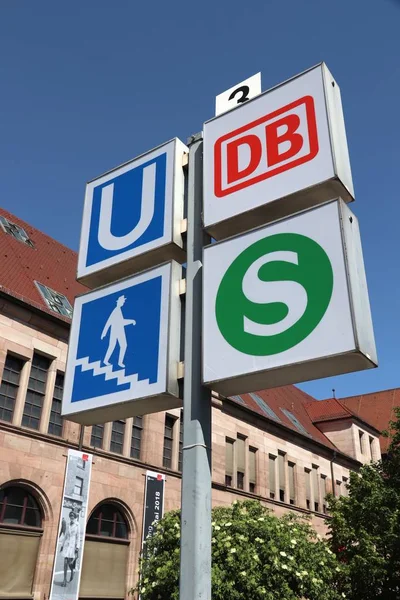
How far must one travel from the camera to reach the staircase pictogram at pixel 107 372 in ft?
13.4

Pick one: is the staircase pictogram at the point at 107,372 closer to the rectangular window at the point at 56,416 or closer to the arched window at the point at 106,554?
the rectangular window at the point at 56,416

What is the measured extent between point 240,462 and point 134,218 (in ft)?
93.6

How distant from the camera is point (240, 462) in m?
31.6

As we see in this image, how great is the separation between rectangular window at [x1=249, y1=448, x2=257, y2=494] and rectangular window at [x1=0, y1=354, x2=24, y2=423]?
16.2 m

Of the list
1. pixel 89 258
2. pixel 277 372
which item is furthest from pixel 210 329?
pixel 89 258

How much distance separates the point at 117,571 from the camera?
22.6 metres

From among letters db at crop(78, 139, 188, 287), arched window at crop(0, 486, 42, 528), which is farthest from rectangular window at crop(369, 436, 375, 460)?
letters db at crop(78, 139, 188, 287)

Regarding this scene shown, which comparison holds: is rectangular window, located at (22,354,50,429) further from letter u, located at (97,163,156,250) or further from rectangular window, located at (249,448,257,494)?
letter u, located at (97,163,156,250)

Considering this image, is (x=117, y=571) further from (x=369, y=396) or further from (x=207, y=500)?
(x=369, y=396)

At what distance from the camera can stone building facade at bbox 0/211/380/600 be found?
19562 mm

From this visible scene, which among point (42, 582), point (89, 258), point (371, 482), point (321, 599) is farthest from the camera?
point (371, 482)

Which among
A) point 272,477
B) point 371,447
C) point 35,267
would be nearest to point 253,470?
point 272,477

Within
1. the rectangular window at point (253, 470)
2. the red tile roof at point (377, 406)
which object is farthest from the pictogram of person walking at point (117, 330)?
the red tile roof at point (377, 406)

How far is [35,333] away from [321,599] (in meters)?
13.3
